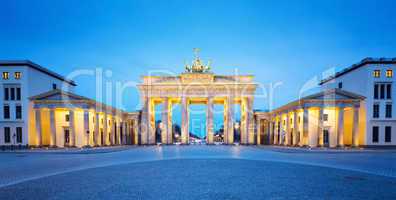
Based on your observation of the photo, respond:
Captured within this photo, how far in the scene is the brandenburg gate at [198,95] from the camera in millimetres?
56375

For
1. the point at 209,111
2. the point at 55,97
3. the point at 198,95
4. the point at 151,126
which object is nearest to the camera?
the point at 55,97

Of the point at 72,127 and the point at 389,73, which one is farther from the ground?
the point at 389,73

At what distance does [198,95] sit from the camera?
56688 millimetres

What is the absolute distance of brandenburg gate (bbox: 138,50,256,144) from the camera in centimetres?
5638

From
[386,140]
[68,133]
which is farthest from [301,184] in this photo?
[68,133]

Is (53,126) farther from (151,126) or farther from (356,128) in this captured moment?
(356,128)

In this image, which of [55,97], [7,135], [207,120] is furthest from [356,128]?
[7,135]

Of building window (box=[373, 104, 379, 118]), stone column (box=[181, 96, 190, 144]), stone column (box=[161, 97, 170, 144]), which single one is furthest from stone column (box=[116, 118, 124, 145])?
building window (box=[373, 104, 379, 118])

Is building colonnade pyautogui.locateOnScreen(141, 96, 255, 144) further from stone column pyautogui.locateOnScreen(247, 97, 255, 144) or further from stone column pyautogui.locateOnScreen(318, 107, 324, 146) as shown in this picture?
stone column pyautogui.locateOnScreen(318, 107, 324, 146)

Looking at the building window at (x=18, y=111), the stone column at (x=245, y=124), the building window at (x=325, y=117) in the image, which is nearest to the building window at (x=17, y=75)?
the building window at (x=18, y=111)

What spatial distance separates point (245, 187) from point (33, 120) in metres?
48.7

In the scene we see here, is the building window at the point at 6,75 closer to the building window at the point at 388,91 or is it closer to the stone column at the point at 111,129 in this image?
the stone column at the point at 111,129

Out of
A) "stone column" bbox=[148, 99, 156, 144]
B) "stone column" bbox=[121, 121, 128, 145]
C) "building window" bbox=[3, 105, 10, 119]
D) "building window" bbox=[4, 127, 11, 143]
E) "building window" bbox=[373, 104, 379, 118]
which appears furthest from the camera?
"stone column" bbox=[121, 121, 128, 145]

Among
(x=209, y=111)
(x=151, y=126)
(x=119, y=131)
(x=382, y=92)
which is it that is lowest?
(x=119, y=131)
